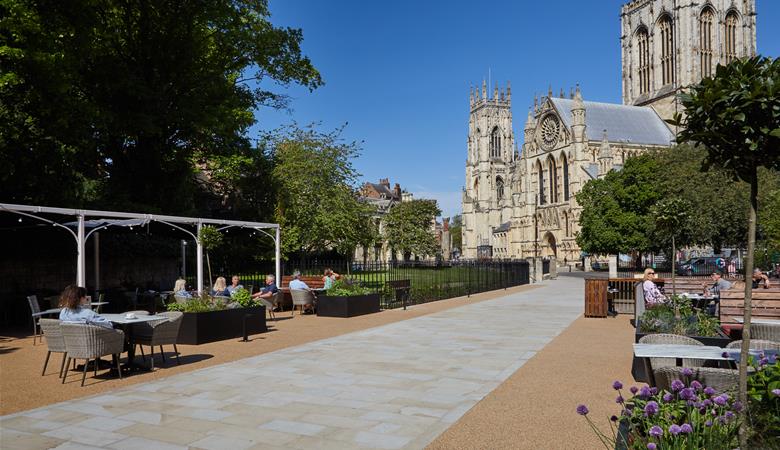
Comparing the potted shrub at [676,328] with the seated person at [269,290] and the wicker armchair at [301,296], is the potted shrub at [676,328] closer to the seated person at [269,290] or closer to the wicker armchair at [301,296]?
the seated person at [269,290]

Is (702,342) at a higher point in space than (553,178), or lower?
lower

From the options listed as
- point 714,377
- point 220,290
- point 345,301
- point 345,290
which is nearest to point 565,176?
point 345,290

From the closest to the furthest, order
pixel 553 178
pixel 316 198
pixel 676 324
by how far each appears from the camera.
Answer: pixel 676 324
pixel 316 198
pixel 553 178

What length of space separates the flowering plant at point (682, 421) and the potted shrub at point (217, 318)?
353 inches

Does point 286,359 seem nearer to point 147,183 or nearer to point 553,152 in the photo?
point 147,183

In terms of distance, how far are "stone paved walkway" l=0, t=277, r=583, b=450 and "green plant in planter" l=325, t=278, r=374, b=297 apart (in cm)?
527

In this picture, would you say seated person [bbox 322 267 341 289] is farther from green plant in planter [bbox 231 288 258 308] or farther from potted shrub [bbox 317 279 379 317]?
green plant in planter [bbox 231 288 258 308]

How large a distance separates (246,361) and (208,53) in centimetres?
1761

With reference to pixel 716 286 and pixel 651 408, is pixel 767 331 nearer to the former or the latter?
pixel 651 408

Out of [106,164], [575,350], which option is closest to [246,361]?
[575,350]

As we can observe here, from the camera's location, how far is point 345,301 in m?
16.4

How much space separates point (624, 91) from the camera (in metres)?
84.8

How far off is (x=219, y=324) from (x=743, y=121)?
33.6 ft

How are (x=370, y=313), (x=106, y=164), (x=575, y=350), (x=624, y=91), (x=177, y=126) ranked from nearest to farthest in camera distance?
1. (x=575, y=350)
2. (x=370, y=313)
3. (x=177, y=126)
4. (x=106, y=164)
5. (x=624, y=91)
